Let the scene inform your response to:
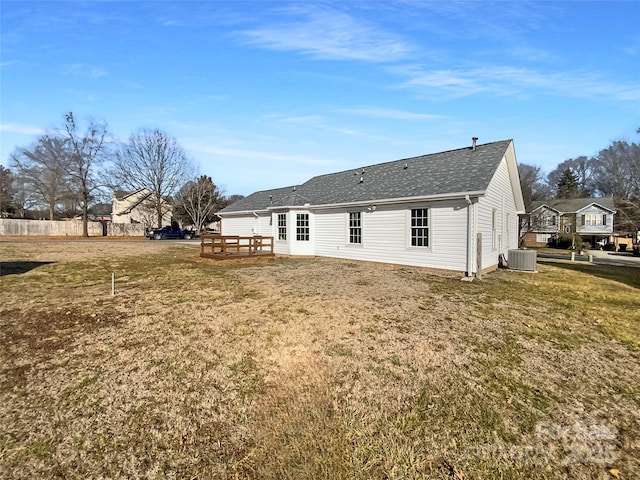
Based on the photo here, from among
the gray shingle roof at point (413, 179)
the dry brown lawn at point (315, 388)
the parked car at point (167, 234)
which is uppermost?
the gray shingle roof at point (413, 179)

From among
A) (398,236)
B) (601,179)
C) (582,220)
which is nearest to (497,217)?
(398,236)

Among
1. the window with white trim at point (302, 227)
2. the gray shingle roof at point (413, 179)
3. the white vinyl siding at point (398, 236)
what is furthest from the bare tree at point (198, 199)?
the white vinyl siding at point (398, 236)

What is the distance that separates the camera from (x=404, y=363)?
4730mm

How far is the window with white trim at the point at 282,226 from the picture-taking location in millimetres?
18359

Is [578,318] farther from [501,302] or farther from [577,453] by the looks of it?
[577,453]

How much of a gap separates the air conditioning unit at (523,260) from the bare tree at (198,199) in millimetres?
34881

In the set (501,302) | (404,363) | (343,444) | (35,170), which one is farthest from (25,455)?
(35,170)

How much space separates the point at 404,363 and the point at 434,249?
8.45 meters

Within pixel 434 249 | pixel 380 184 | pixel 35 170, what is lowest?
pixel 434 249

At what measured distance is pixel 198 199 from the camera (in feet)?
131

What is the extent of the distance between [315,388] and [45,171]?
52886mm

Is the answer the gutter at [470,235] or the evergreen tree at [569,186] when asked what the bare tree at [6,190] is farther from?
the evergreen tree at [569,186]

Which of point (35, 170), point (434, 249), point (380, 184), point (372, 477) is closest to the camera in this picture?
point (372, 477)

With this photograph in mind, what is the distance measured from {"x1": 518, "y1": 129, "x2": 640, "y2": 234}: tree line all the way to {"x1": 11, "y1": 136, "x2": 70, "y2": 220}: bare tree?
54.3 m
